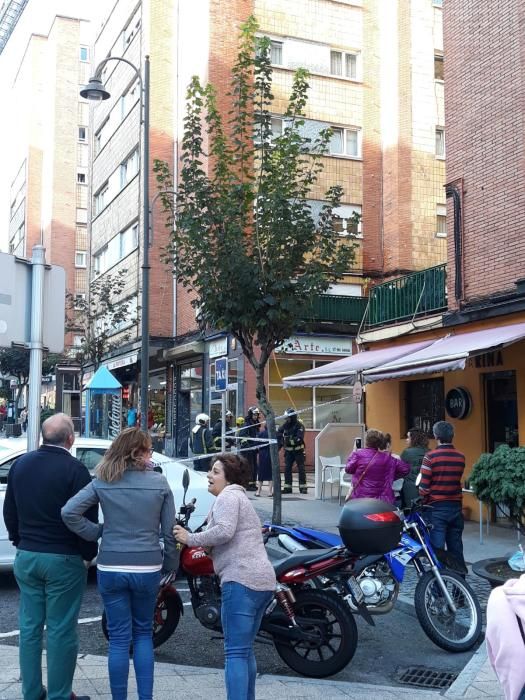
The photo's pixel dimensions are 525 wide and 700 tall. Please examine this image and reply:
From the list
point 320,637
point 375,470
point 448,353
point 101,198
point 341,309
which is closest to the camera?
point 320,637

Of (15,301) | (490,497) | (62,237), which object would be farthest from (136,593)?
(62,237)

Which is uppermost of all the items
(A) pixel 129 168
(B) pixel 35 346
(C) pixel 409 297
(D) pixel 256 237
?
(A) pixel 129 168

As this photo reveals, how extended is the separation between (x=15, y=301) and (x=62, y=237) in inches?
1893

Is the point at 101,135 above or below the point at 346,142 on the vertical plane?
above

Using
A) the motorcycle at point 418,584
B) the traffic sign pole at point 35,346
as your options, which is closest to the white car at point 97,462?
the motorcycle at point 418,584

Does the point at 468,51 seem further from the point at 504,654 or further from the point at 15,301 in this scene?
the point at 504,654

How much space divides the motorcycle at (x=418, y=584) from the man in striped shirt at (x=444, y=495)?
1394 mm

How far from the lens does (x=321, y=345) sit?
24797mm

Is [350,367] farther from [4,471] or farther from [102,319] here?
[102,319]

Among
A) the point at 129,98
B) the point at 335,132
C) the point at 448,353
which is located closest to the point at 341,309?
the point at 335,132

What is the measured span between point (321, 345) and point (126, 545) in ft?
67.9

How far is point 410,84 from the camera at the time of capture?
26.4m

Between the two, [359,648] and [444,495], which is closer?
[359,648]

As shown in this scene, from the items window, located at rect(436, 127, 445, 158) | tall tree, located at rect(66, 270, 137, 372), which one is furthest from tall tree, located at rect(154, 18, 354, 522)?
tall tree, located at rect(66, 270, 137, 372)
